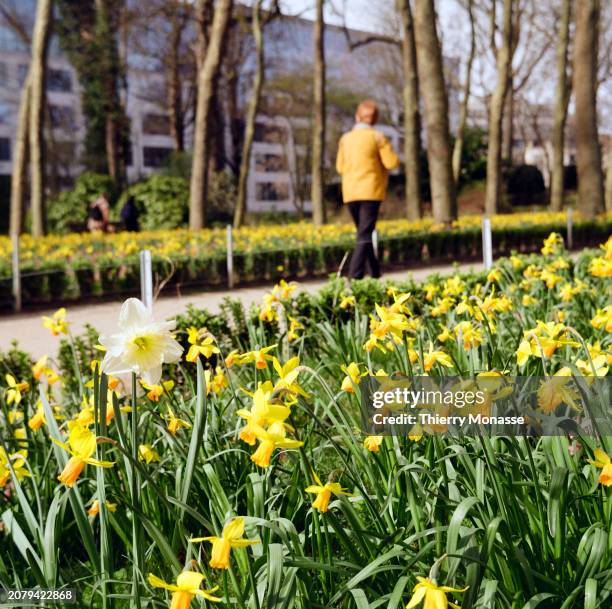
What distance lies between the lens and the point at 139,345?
1.77m

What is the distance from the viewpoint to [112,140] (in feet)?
101

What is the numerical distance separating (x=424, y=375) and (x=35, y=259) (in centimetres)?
881

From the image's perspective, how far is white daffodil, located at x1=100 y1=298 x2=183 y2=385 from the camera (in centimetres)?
176

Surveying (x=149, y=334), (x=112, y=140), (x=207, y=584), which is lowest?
(x=207, y=584)

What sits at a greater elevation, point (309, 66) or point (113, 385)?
point (309, 66)

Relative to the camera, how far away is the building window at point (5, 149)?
130 ft

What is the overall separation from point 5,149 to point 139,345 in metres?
41.2

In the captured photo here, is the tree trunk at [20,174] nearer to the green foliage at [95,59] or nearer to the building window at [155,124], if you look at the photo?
the green foliage at [95,59]

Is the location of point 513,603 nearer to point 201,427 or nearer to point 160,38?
point 201,427

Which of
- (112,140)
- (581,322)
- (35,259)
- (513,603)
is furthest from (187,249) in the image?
(112,140)

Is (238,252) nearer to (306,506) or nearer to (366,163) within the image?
(366,163)

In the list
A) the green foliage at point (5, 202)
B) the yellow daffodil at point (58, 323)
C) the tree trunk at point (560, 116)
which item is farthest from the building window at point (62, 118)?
the yellow daffodil at point (58, 323)

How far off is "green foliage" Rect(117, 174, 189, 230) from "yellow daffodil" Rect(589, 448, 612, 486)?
20436 millimetres

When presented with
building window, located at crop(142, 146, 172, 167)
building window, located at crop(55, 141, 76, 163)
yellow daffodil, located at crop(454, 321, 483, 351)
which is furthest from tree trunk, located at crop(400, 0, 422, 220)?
building window, located at crop(142, 146, 172, 167)
